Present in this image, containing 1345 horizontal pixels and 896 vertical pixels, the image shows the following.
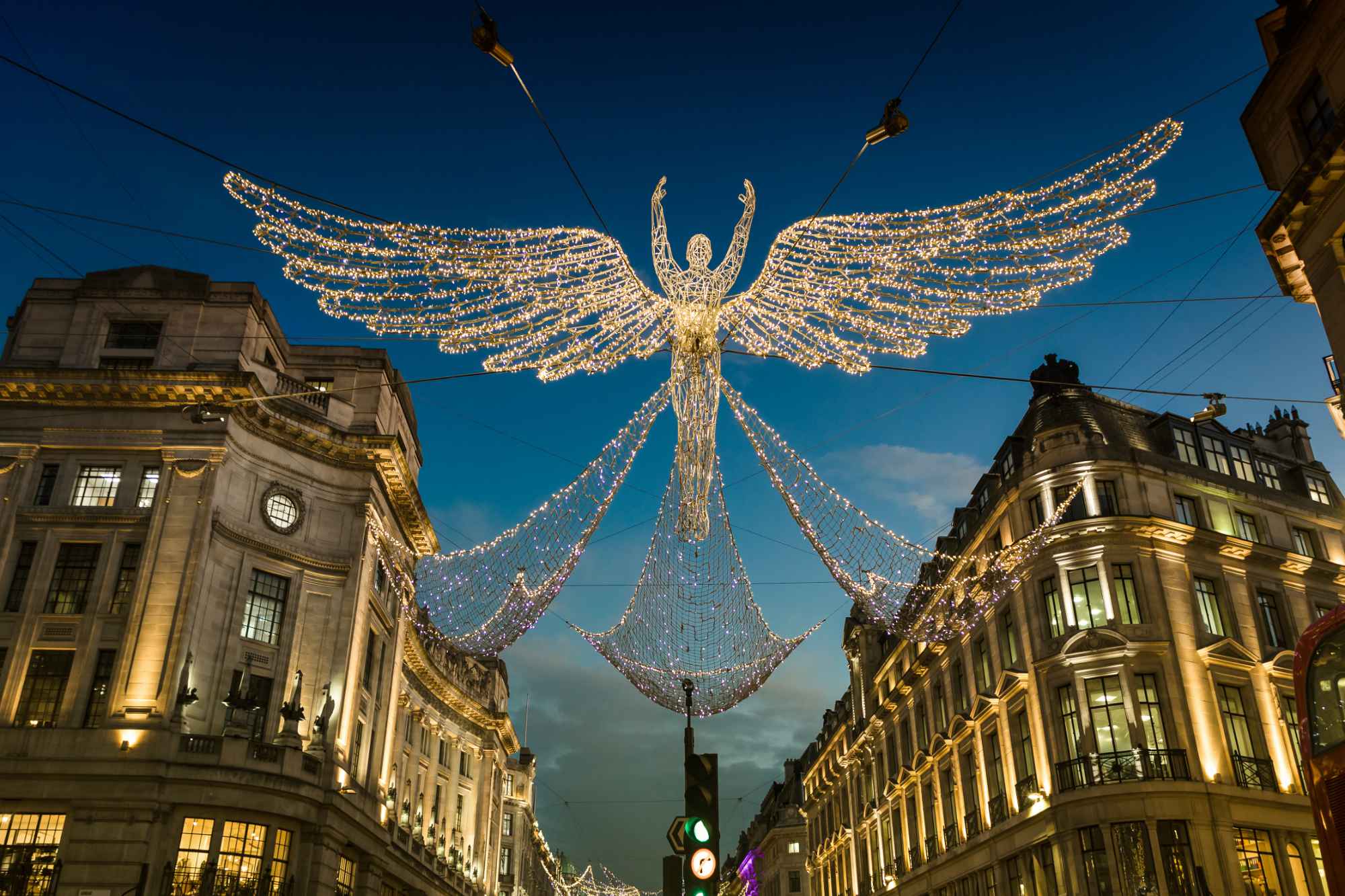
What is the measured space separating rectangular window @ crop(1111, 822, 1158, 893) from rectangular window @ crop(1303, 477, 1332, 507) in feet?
56.6

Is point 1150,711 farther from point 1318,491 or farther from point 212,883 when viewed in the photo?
point 212,883

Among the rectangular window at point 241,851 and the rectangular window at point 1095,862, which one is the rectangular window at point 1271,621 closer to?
the rectangular window at point 1095,862

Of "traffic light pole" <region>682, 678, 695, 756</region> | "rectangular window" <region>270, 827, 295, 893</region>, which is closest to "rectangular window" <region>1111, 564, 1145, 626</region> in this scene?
"traffic light pole" <region>682, 678, 695, 756</region>

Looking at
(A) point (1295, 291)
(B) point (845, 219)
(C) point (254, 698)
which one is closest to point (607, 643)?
(B) point (845, 219)

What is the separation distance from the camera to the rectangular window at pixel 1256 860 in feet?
→ 95.0

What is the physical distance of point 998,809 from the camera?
35531 millimetres

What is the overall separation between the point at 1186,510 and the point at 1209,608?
3.61 m

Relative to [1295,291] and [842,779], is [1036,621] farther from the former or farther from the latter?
[842,779]

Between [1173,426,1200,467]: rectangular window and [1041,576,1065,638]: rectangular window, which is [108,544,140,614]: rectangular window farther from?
[1173,426,1200,467]: rectangular window

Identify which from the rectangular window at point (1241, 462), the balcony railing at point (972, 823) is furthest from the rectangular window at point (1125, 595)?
the balcony railing at point (972, 823)

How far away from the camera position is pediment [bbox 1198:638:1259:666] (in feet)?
106

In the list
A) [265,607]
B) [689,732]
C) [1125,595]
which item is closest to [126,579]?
[265,607]

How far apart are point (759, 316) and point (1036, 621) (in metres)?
24.2

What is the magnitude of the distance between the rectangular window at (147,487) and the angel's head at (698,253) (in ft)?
79.3
